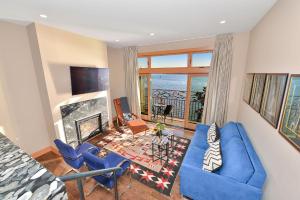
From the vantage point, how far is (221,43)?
3.35 metres

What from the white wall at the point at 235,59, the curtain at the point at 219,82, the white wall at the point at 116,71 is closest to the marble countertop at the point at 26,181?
the curtain at the point at 219,82

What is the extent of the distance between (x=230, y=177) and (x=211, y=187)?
0.31 metres

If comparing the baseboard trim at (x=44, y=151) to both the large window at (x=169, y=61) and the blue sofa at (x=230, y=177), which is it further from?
Answer: the large window at (x=169, y=61)

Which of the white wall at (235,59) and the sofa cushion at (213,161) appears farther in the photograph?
the white wall at (235,59)

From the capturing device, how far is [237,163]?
1.77 metres

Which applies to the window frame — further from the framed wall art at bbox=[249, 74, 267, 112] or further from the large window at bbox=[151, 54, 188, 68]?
the framed wall art at bbox=[249, 74, 267, 112]

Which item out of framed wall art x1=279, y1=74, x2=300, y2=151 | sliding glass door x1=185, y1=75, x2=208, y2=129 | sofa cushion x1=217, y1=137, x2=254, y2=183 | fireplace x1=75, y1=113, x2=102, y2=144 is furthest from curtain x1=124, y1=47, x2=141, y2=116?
framed wall art x1=279, y1=74, x2=300, y2=151

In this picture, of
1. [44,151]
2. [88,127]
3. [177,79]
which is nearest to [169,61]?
[177,79]

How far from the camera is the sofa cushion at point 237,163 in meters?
1.67

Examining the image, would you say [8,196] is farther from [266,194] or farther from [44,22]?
[44,22]

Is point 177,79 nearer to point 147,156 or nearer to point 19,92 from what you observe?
point 147,156

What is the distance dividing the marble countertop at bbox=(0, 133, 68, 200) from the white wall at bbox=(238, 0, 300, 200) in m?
1.79

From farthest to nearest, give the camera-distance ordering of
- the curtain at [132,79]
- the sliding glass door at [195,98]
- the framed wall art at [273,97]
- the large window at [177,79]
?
the curtain at [132,79] < the sliding glass door at [195,98] < the large window at [177,79] < the framed wall art at [273,97]

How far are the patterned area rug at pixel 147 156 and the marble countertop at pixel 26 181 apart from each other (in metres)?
1.99
